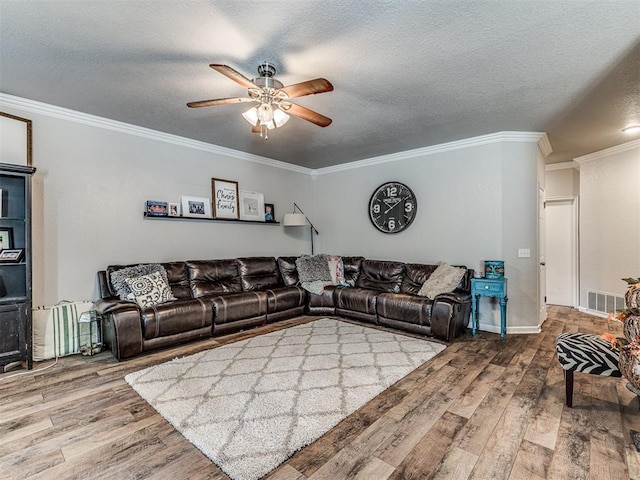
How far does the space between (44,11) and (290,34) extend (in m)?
1.53

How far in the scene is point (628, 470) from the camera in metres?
1.65

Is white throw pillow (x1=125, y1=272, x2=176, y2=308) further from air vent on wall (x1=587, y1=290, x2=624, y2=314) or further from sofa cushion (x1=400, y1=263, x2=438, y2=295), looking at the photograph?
air vent on wall (x1=587, y1=290, x2=624, y2=314)

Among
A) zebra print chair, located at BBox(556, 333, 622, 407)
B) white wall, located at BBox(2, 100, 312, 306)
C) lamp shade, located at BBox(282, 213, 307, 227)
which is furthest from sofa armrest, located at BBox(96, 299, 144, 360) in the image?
zebra print chair, located at BBox(556, 333, 622, 407)

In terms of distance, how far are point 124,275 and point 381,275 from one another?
140 inches

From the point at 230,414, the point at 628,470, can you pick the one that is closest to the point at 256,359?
the point at 230,414

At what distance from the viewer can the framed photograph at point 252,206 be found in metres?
5.29

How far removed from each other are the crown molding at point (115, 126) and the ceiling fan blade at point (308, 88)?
2646 mm

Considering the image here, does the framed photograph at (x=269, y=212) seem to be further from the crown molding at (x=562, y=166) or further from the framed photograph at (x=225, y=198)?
the crown molding at (x=562, y=166)

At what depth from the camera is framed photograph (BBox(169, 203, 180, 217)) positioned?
441 cm

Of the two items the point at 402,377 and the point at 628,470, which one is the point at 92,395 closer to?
the point at 402,377

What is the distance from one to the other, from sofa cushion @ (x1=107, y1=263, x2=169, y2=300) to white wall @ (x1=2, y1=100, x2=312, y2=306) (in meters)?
0.23

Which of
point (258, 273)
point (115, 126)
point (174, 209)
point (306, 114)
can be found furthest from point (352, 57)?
point (258, 273)

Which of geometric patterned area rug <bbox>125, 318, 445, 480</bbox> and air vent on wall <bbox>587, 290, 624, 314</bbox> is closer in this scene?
geometric patterned area rug <bbox>125, 318, 445, 480</bbox>

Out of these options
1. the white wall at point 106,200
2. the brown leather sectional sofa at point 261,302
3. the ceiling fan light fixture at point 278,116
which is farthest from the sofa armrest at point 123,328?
the ceiling fan light fixture at point 278,116
